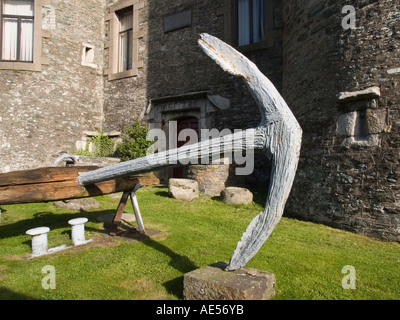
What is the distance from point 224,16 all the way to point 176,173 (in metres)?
4.84

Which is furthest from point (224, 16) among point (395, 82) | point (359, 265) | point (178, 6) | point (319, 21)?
point (359, 265)

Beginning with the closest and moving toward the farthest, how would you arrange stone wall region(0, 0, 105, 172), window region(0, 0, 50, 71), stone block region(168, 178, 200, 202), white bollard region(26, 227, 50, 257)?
white bollard region(26, 227, 50, 257), stone block region(168, 178, 200, 202), stone wall region(0, 0, 105, 172), window region(0, 0, 50, 71)

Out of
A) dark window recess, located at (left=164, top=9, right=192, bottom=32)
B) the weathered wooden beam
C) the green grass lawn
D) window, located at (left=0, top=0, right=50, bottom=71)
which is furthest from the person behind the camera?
window, located at (left=0, top=0, right=50, bottom=71)

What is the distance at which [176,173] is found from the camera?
979 centimetres

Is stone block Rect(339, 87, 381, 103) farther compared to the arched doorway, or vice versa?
the arched doorway

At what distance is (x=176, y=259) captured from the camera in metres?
3.37

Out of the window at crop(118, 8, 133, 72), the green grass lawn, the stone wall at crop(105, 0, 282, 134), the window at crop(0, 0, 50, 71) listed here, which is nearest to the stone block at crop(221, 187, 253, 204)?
the green grass lawn

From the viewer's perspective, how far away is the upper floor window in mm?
8430

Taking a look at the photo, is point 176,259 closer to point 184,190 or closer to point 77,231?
point 77,231

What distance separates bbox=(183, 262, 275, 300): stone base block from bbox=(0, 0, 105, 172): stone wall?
8.69m

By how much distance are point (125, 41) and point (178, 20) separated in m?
2.49

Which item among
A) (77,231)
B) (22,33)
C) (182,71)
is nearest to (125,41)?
(182,71)

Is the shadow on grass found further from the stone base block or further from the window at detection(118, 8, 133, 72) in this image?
the window at detection(118, 8, 133, 72)

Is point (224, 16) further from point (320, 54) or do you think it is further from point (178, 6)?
point (320, 54)
